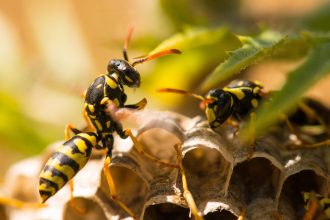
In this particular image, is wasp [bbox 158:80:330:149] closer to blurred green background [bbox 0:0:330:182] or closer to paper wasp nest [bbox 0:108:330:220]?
paper wasp nest [bbox 0:108:330:220]

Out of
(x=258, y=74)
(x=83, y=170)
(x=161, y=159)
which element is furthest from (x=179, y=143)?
(x=258, y=74)

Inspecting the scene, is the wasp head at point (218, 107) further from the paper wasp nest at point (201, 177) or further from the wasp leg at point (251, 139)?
the wasp leg at point (251, 139)

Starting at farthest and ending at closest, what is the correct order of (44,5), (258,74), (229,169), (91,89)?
1. (44,5)
2. (258,74)
3. (91,89)
4. (229,169)

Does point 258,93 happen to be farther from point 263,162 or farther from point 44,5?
point 44,5

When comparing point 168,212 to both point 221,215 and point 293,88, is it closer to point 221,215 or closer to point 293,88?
point 221,215

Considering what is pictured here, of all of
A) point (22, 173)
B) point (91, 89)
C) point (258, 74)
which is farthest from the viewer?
point (258, 74)

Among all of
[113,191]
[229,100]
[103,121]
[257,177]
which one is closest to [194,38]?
[229,100]

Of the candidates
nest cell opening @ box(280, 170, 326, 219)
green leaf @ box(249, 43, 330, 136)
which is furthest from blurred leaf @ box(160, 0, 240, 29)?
green leaf @ box(249, 43, 330, 136)
